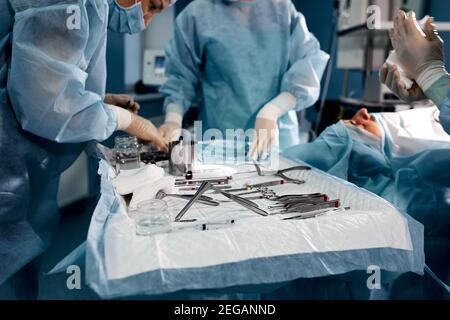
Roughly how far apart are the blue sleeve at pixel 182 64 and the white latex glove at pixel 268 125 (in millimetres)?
415

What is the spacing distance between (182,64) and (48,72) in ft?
3.07

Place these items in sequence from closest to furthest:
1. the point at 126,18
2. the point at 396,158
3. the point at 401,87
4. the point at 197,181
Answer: the point at 197,181
the point at 126,18
the point at 401,87
the point at 396,158

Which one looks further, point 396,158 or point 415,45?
point 396,158

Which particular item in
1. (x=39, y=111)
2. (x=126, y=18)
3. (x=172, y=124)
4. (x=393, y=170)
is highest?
(x=126, y=18)

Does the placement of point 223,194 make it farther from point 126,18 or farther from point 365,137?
point 365,137

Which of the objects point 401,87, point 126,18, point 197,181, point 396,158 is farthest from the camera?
point 396,158

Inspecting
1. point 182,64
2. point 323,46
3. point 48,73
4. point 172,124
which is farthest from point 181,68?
point 323,46

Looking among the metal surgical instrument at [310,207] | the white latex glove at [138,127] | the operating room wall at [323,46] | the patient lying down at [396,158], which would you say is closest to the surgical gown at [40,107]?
the white latex glove at [138,127]

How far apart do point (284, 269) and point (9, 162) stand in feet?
2.33

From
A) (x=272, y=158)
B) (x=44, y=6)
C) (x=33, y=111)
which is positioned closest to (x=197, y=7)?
(x=272, y=158)

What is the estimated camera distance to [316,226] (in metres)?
0.75

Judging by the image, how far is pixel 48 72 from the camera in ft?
2.91

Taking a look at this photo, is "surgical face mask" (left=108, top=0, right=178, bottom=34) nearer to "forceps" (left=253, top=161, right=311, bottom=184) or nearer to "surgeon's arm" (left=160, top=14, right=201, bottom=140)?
"surgeon's arm" (left=160, top=14, right=201, bottom=140)

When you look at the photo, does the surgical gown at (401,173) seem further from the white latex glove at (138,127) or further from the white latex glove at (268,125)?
the white latex glove at (138,127)
